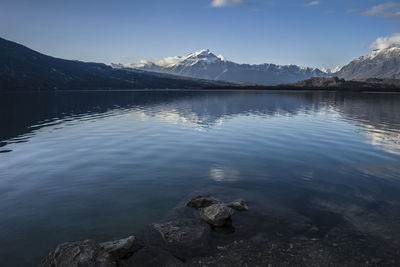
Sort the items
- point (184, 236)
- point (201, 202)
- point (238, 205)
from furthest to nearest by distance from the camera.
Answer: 1. point (201, 202)
2. point (238, 205)
3. point (184, 236)

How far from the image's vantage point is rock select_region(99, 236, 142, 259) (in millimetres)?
13594

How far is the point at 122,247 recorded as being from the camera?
551 inches

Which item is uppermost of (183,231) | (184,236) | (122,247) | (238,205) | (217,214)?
(217,214)

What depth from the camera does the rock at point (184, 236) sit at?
14758mm

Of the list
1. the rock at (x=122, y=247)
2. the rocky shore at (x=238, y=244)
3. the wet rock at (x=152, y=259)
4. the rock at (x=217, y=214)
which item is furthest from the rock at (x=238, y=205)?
the rock at (x=122, y=247)

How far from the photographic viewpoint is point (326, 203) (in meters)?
20.3

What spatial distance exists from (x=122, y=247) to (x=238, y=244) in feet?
20.9

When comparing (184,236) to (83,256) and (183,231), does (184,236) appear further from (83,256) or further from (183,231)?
(83,256)

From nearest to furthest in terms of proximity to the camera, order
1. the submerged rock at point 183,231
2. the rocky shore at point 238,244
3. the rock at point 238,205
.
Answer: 1. the rocky shore at point 238,244
2. the submerged rock at point 183,231
3. the rock at point 238,205

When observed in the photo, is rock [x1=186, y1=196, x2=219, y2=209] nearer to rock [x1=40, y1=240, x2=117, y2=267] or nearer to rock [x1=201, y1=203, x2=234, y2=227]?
rock [x1=201, y1=203, x2=234, y2=227]

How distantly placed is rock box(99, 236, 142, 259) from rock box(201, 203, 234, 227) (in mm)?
4821

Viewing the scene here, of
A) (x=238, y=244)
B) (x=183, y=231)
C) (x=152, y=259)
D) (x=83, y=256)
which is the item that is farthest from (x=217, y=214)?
(x=83, y=256)

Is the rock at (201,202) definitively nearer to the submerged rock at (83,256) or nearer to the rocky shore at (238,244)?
the rocky shore at (238,244)

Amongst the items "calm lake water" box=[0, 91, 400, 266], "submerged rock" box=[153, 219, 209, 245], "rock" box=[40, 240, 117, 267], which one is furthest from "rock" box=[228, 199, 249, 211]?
"rock" box=[40, 240, 117, 267]
